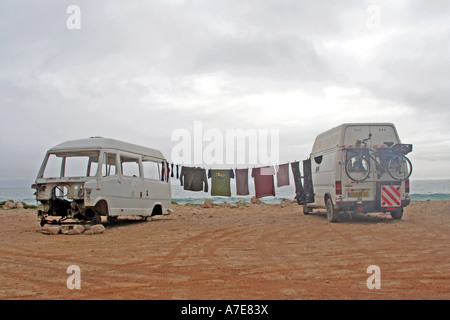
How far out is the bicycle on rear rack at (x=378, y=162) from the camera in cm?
1249

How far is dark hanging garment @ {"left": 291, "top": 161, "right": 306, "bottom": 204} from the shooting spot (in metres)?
16.9

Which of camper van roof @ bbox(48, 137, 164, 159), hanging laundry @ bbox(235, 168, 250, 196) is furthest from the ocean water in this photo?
camper van roof @ bbox(48, 137, 164, 159)

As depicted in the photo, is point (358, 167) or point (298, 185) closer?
point (358, 167)

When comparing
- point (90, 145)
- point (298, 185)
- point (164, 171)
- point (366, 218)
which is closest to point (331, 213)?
point (366, 218)

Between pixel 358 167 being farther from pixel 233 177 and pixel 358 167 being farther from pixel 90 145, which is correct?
pixel 233 177

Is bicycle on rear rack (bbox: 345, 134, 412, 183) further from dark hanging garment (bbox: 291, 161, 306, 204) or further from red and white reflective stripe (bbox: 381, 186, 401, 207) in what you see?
dark hanging garment (bbox: 291, 161, 306, 204)

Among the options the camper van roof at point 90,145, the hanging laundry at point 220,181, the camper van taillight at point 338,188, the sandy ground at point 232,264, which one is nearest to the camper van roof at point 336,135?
the camper van taillight at point 338,188

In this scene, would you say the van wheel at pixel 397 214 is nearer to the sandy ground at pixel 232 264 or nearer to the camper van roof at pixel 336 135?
the sandy ground at pixel 232 264

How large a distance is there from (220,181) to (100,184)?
1094 centimetres

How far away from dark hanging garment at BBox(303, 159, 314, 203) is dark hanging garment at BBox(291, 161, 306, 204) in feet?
1.19

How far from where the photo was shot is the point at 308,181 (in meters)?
16.5

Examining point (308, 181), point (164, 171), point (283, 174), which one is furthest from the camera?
point (283, 174)
